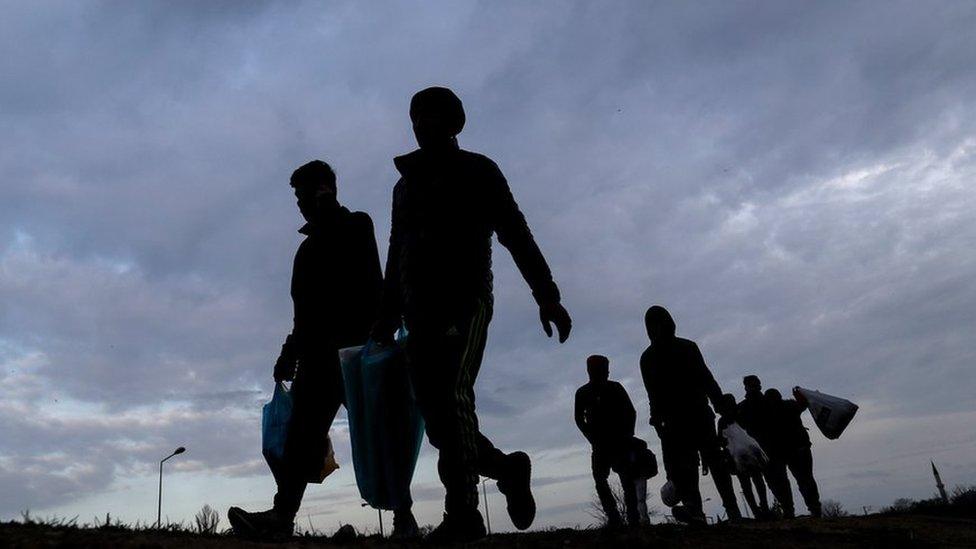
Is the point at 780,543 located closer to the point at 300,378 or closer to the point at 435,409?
the point at 435,409

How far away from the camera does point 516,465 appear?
11.7 feet

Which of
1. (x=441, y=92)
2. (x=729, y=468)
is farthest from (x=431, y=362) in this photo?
(x=729, y=468)

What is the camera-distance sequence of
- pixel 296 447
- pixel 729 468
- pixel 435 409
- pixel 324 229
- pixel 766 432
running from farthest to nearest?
1. pixel 766 432
2. pixel 729 468
3. pixel 324 229
4. pixel 296 447
5. pixel 435 409

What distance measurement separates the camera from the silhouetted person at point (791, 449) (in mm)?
8961

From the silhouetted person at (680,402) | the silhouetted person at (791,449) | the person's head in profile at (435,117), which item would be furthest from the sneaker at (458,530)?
the silhouetted person at (791,449)

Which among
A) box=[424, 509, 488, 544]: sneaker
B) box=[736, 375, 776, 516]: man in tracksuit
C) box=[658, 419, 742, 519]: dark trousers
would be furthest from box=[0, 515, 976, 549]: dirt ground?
box=[736, 375, 776, 516]: man in tracksuit

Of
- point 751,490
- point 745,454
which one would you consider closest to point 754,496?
point 751,490

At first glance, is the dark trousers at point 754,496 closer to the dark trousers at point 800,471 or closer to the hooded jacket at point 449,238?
the dark trousers at point 800,471

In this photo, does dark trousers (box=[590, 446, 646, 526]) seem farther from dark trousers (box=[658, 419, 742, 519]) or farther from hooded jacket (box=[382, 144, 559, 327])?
hooded jacket (box=[382, 144, 559, 327])

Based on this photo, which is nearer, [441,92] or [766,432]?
[441,92]

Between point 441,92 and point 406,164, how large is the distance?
0.39 m

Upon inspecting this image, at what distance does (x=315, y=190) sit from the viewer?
450cm

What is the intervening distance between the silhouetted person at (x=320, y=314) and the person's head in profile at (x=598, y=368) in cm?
415

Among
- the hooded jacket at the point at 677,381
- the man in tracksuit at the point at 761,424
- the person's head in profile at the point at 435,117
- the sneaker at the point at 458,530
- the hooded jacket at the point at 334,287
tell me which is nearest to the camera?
the sneaker at the point at 458,530
